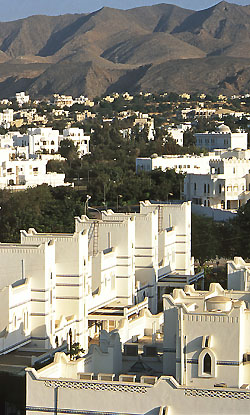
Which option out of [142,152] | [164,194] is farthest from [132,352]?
[142,152]

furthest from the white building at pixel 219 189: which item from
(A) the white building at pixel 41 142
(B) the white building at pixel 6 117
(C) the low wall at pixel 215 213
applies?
(B) the white building at pixel 6 117

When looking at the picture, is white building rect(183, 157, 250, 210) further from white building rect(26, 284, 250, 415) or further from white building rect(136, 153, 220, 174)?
white building rect(26, 284, 250, 415)

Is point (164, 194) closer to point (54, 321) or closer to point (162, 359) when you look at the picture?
point (54, 321)

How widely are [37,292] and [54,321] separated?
1118mm

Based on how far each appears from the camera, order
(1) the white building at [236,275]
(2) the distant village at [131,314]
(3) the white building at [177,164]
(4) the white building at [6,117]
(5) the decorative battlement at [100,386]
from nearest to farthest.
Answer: (5) the decorative battlement at [100,386] < (2) the distant village at [131,314] < (1) the white building at [236,275] < (3) the white building at [177,164] < (4) the white building at [6,117]

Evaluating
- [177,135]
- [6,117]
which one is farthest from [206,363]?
[6,117]

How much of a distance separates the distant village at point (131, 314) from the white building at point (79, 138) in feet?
103

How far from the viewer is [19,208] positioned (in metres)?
52.4

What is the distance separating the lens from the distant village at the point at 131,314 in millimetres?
16688

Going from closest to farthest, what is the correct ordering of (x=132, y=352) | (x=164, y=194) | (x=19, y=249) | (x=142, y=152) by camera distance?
(x=132, y=352), (x=19, y=249), (x=164, y=194), (x=142, y=152)

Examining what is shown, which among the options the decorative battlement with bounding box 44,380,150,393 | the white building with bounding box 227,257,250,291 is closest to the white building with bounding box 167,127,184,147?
the white building with bounding box 227,257,250,291

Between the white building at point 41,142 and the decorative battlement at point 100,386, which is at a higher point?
the white building at point 41,142

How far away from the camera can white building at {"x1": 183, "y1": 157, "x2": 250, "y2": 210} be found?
57875 millimetres

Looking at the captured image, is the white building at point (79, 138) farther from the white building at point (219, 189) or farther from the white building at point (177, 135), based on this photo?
the white building at point (219, 189)
